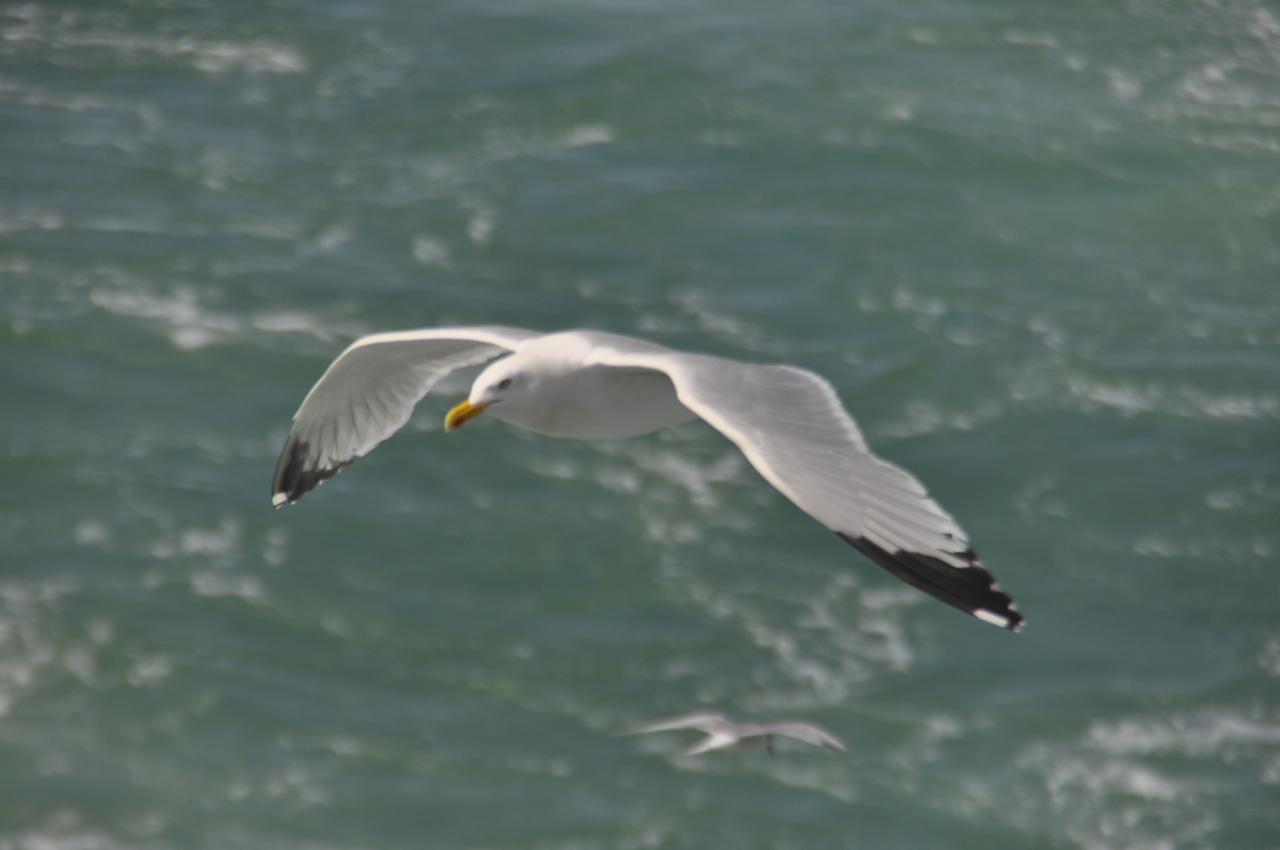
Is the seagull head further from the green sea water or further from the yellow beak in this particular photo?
the green sea water

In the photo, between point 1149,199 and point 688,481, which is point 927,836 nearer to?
point 688,481

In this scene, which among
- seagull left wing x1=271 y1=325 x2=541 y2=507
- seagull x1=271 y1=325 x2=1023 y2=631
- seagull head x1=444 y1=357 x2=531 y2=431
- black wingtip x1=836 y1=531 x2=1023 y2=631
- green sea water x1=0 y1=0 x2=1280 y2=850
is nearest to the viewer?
black wingtip x1=836 y1=531 x2=1023 y2=631

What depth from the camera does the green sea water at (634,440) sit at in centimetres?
1310

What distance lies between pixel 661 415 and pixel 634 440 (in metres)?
5.93

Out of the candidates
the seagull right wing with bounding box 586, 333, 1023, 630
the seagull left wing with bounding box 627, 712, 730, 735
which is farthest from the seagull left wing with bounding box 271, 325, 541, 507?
the seagull left wing with bounding box 627, 712, 730, 735

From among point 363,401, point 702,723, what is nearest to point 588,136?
point 363,401

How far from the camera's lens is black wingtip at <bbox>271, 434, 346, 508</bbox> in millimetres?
11938

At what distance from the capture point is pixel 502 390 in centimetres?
1007

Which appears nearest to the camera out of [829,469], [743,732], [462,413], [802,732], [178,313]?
[829,469]

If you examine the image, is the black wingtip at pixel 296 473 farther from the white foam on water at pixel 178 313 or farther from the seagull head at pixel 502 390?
the white foam on water at pixel 178 313

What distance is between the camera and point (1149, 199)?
19484 millimetres

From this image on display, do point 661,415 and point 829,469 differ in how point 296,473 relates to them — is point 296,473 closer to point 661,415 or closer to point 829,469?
point 661,415

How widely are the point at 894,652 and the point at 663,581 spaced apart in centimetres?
190

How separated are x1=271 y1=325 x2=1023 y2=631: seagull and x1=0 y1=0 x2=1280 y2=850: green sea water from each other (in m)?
2.68
